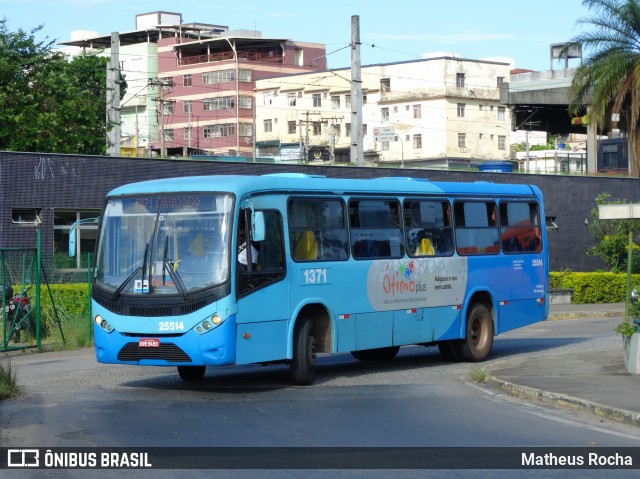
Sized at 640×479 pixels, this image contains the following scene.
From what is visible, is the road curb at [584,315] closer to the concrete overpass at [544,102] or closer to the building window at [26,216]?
the building window at [26,216]

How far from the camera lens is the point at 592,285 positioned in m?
39.6

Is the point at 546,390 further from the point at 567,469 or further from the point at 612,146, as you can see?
the point at 612,146

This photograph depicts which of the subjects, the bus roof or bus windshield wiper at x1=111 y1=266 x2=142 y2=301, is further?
the bus roof

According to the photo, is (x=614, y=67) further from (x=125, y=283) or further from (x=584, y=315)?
(x=125, y=283)

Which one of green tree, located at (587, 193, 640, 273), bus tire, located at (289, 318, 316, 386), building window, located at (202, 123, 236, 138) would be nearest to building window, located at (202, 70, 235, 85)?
building window, located at (202, 123, 236, 138)

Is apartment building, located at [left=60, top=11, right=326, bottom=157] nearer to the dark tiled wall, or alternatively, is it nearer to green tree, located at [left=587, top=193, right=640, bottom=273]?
green tree, located at [left=587, top=193, right=640, bottom=273]

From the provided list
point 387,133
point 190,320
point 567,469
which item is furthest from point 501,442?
point 387,133

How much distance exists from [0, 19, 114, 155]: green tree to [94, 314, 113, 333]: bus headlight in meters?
36.1

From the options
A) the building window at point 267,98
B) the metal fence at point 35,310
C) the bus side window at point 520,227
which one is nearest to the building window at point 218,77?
the building window at point 267,98

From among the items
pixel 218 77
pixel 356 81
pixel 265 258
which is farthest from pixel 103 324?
pixel 218 77

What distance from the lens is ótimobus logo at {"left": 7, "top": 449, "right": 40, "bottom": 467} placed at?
962cm

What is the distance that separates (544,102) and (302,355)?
1822 inches

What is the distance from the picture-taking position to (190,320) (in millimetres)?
14250

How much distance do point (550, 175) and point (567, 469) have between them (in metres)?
35.8
